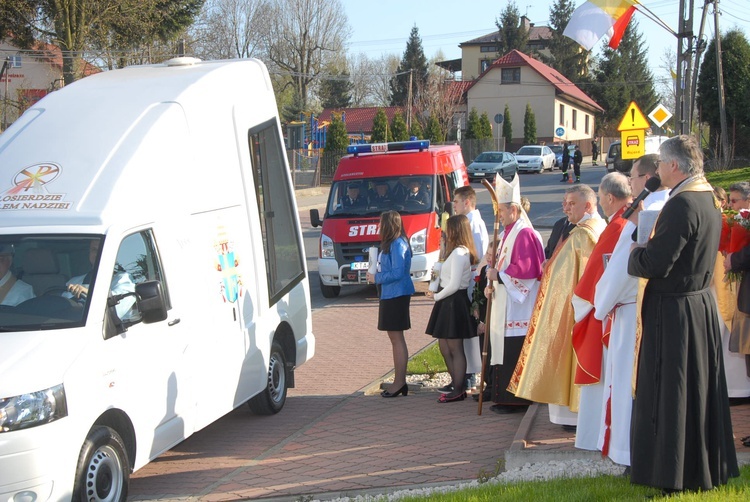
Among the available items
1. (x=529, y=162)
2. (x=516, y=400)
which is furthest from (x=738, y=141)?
(x=516, y=400)

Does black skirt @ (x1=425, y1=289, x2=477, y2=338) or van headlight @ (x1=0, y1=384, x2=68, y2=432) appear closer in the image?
van headlight @ (x1=0, y1=384, x2=68, y2=432)

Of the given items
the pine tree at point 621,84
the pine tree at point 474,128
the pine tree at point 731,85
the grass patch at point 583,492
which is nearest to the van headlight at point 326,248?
the grass patch at point 583,492

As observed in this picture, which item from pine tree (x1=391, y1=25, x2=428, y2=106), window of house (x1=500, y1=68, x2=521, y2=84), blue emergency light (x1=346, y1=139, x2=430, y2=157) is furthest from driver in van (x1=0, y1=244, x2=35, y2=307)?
pine tree (x1=391, y1=25, x2=428, y2=106)

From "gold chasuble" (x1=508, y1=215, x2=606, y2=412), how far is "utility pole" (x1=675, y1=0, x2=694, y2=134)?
1392 cm

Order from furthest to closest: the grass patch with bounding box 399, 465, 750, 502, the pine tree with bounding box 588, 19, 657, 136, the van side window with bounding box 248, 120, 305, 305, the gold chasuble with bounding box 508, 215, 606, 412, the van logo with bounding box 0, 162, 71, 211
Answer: the pine tree with bounding box 588, 19, 657, 136
the van side window with bounding box 248, 120, 305, 305
the gold chasuble with bounding box 508, 215, 606, 412
the van logo with bounding box 0, 162, 71, 211
the grass patch with bounding box 399, 465, 750, 502

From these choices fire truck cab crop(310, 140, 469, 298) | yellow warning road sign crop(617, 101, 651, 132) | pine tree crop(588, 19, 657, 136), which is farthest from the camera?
pine tree crop(588, 19, 657, 136)

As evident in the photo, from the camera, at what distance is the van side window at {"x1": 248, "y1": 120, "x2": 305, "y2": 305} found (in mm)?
8375

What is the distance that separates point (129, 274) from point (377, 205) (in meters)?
9.74

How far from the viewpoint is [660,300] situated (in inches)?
194

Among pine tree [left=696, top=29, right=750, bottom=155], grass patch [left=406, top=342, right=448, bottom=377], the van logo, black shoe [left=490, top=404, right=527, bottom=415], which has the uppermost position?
pine tree [left=696, top=29, right=750, bottom=155]

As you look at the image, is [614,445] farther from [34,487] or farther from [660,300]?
[34,487]

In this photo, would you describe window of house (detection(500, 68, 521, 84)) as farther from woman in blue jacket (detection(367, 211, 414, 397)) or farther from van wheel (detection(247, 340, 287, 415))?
van wheel (detection(247, 340, 287, 415))

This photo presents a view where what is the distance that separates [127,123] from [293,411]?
3435mm

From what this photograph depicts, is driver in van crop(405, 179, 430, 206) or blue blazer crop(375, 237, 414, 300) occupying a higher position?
driver in van crop(405, 179, 430, 206)
